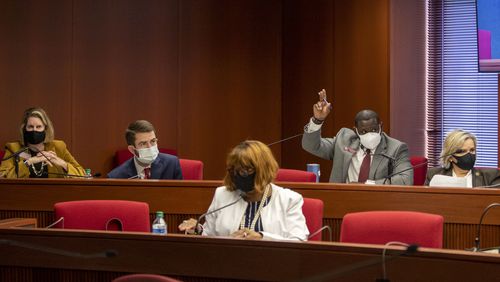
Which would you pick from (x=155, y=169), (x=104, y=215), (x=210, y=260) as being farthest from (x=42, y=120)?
(x=210, y=260)

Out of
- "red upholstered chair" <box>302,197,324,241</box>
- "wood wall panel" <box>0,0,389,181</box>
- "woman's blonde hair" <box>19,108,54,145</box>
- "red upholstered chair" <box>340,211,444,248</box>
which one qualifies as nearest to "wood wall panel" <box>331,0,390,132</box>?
"wood wall panel" <box>0,0,389,181</box>

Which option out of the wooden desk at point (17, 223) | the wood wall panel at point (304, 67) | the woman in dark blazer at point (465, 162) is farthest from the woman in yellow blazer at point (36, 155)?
the wood wall panel at point (304, 67)

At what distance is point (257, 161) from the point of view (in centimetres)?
408

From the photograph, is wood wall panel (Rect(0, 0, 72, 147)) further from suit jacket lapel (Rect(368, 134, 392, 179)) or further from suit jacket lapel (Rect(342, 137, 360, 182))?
suit jacket lapel (Rect(368, 134, 392, 179))

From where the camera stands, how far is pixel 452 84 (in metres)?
8.66

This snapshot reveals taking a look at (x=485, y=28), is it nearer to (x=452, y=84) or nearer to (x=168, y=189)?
(x=452, y=84)

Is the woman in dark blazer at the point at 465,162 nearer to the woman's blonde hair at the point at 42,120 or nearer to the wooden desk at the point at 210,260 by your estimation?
the wooden desk at the point at 210,260

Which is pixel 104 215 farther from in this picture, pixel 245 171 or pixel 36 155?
pixel 36 155

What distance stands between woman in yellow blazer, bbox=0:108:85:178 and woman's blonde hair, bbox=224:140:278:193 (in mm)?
1996

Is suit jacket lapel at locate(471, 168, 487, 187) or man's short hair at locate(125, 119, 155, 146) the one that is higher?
man's short hair at locate(125, 119, 155, 146)

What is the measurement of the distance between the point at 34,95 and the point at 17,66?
0.96ft

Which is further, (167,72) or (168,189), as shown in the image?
(167,72)

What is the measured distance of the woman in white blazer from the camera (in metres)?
4.09

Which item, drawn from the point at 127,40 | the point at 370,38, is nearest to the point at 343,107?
the point at 370,38
